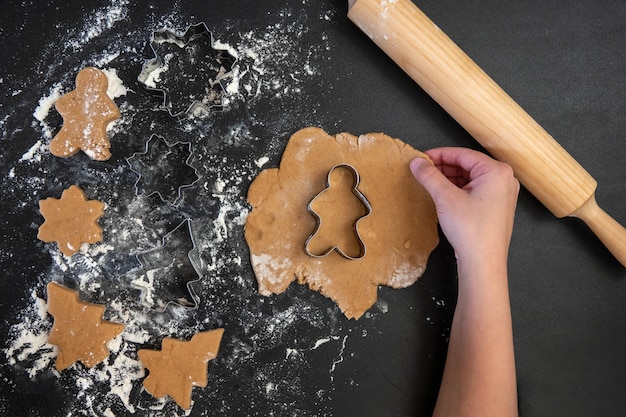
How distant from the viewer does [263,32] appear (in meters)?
1.56

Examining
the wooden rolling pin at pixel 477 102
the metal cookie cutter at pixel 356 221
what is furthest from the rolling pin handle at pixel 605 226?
the metal cookie cutter at pixel 356 221

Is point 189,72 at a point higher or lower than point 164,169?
higher

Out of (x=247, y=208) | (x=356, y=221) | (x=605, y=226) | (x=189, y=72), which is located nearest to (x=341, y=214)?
(x=356, y=221)

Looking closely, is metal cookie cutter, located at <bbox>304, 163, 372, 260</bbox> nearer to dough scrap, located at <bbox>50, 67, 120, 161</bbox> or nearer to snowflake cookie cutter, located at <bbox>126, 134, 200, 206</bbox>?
snowflake cookie cutter, located at <bbox>126, 134, 200, 206</bbox>

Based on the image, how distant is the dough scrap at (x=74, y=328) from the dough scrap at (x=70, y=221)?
0.44 ft

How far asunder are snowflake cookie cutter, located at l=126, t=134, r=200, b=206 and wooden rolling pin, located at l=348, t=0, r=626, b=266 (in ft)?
2.14

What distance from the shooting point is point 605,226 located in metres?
1.48

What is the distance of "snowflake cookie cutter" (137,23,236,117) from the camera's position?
1528 mm

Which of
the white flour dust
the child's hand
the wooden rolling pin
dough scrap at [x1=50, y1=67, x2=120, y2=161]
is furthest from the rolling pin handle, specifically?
dough scrap at [x1=50, y1=67, x2=120, y2=161]

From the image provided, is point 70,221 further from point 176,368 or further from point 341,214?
point 341,214

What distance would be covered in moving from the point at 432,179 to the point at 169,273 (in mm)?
823

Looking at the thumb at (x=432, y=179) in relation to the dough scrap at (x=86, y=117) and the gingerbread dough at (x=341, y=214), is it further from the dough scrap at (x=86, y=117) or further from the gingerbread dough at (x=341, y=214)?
the dough scrap at (x=86, y=117)

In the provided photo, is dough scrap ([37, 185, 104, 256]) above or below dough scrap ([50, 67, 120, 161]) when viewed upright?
below

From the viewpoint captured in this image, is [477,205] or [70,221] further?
[70,221]
